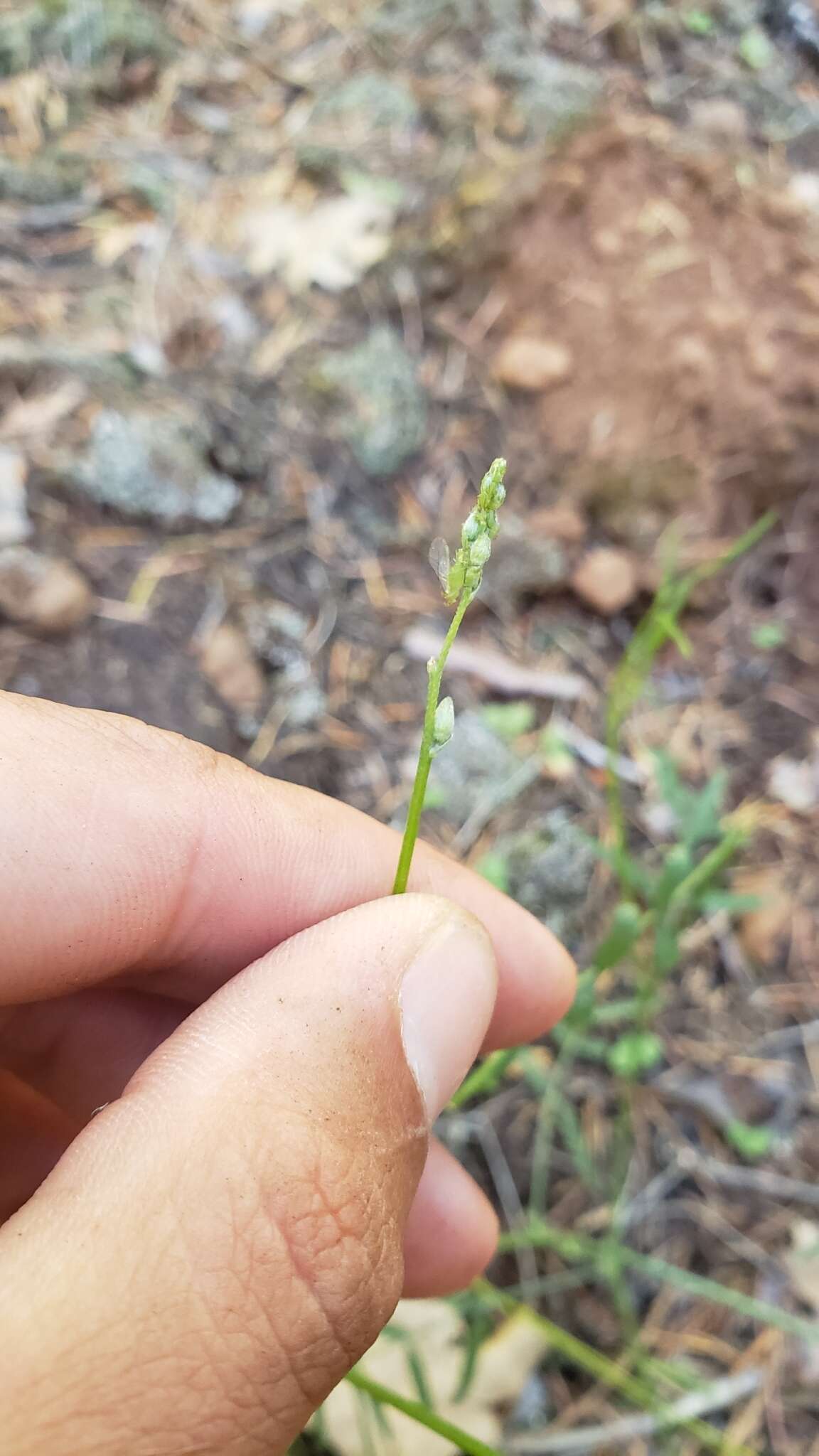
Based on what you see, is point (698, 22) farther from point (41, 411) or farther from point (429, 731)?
point (429, 731)

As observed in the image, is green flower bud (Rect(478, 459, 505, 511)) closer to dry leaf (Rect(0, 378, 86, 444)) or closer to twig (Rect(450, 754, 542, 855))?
twig (Rect(450, 754, 542, 855))

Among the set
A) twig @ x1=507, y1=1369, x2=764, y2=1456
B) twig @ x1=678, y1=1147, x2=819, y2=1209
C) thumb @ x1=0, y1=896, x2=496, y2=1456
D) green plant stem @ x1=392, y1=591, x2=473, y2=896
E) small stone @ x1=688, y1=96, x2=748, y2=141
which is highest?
small stone @ x1=688, y1=96, x2=748, y2=141

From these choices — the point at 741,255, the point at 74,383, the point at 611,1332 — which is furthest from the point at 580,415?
the point at 611,1332

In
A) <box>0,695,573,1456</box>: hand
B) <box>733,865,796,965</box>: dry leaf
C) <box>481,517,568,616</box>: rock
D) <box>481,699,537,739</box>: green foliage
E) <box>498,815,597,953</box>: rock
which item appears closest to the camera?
<box>0,695,573,1456</box>: hand

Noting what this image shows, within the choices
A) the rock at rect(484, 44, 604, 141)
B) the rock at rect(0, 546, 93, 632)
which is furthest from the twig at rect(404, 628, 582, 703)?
the rock at rect(484, 44, 604, 141)

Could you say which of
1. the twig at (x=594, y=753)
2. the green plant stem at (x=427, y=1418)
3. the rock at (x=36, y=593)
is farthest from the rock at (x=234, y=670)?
the green plant stem at (x=427, y=1418)
